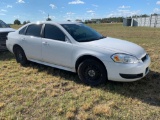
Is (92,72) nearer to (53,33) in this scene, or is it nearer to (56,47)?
(56,47)

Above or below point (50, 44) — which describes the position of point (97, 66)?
below

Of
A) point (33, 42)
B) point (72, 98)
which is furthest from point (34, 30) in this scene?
point (72, 98)

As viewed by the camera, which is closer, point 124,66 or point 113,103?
point 113,103

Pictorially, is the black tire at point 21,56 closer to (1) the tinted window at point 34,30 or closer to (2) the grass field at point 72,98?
Answer: (1) the tinted window at point 34,30

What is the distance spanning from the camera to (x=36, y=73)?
5.74 metres

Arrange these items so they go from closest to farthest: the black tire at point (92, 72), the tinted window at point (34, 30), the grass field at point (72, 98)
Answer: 1. the grass field at point (72, 98)
2. the black tire at point (92, 72)
3. the tinted window at point (34, 30)

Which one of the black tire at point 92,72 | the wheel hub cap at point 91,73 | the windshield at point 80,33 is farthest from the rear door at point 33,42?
the wheel hub cap at point 91,73

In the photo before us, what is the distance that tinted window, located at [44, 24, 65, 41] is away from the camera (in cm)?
505

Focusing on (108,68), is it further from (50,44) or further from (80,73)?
(50,44)

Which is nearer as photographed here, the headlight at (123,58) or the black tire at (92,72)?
the headlight at (123,58)

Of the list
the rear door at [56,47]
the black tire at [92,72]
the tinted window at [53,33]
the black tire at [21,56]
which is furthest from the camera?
the black tire at [21,56]

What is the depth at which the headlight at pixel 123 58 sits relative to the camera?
407 cm

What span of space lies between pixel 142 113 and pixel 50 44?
2.94m

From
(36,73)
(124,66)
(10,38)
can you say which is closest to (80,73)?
(124,66)
